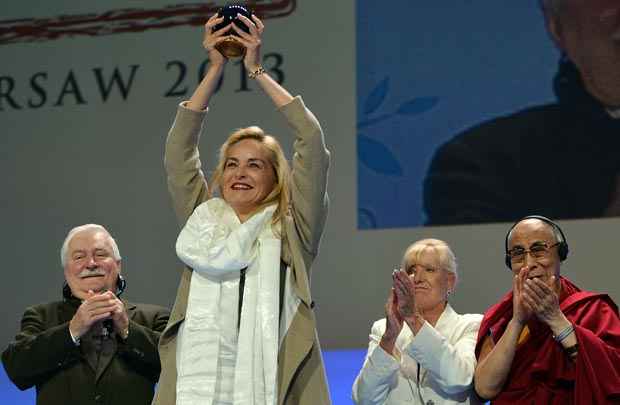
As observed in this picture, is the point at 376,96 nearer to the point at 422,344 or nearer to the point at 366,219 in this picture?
Answer: the point at 366,219

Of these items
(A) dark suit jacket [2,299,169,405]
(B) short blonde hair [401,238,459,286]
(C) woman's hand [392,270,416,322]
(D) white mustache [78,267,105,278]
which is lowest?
(A) dark suit jacket [2,299,169,405]

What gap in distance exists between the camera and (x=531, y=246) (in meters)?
3.53

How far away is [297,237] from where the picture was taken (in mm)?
3246

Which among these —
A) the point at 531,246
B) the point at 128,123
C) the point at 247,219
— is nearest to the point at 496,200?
the point at 128,123

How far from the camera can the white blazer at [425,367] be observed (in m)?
3.50

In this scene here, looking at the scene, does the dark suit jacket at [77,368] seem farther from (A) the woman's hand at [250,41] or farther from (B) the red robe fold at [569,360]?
(B) the red robe fold at [569,360]

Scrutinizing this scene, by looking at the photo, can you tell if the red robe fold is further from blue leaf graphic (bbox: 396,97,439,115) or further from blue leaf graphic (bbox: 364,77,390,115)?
blue leaf graphic (bbox: 364,77,390,115)

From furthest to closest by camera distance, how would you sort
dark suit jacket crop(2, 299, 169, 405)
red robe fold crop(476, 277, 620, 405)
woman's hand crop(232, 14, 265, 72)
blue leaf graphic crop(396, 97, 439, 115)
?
blue leaf graphic crop(396, 97, 439, 115) → dark suit jacket crop(2, 299, 169, 405) → red robe fold crop(476, 277, 620, 405) → woman's hand crop(232, 14, 265, 72)

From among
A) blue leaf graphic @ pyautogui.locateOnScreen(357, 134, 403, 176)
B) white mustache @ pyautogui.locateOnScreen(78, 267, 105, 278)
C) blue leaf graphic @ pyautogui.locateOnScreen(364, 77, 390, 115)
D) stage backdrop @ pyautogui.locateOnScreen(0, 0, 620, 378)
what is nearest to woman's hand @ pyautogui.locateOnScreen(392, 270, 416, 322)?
white mustache @ pyautogui.locateOnScreen(78, 267, 105, 278)

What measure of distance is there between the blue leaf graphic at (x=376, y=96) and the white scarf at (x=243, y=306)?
13.1ft

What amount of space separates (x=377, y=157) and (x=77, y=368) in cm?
375

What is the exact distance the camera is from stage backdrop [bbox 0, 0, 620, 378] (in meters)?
6.92

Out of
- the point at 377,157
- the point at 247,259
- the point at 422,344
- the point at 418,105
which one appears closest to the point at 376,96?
the point at 418,105

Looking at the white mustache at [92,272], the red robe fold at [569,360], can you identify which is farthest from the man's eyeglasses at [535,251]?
the white mustache at [92,272]
